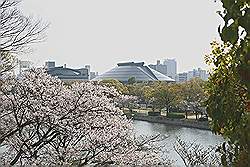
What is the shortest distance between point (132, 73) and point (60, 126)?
50.8 metres

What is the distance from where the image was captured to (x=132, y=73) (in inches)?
2229

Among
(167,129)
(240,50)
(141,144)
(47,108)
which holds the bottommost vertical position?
(167,129)

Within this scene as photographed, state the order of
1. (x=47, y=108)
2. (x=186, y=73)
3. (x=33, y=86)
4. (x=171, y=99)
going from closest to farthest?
(x=47, y=108), (x=33, y=86), (x=171, y=99), (x=186, y=73)

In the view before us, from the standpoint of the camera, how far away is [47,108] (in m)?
5.93

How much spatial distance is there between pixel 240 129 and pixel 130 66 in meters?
57.5

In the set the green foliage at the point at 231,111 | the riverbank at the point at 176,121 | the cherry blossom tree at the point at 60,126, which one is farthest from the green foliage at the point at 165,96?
the green foliage at the point at 231,111

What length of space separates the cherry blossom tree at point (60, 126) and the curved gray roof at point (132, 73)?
152 feet

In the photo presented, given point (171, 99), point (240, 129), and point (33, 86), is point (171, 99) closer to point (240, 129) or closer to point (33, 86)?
point (33, 86)

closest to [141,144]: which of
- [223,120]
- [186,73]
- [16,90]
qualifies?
[16,90]

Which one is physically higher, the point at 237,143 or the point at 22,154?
the point at 237,143

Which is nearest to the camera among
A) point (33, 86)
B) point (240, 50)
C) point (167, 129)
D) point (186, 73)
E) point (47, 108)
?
point (240, 50)

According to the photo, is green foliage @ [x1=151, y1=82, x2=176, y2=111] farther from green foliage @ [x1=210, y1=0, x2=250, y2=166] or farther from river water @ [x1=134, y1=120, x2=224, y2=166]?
green foliage @ [x1=210, y1=0, x2=250, y2=166]

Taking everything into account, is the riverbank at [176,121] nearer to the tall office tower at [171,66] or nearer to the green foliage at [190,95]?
the green foliage at [190,95]

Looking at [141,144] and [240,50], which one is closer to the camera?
[240,50]
